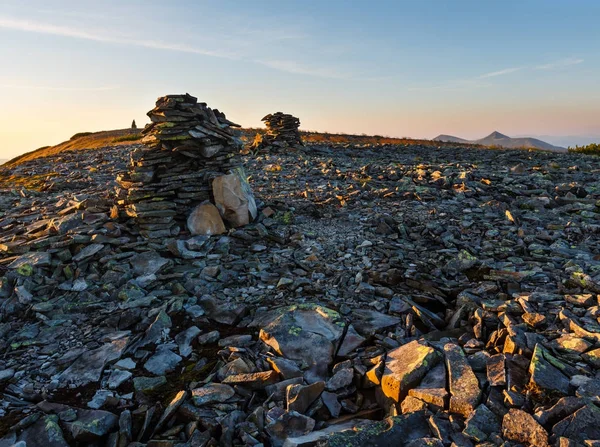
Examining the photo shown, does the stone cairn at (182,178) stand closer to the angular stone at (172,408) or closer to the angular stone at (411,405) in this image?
the angular stone at (172,408)

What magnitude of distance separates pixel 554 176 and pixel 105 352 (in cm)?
1726

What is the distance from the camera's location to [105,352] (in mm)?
5875

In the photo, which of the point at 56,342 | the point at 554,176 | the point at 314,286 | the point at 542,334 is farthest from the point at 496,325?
the point at 554,176

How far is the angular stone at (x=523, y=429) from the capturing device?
3.41 m

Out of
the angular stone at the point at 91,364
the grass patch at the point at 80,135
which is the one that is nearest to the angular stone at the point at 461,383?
the angular stone at the point at 91,364

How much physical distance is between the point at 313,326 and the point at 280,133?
74.7 ft

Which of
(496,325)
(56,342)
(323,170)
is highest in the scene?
(323,170)

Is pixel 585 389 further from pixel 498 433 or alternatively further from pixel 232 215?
pixel 232 215

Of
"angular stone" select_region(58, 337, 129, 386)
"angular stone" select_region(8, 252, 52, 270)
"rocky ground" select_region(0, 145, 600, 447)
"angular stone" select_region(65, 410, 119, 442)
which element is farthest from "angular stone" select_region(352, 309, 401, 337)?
"angular stone" select_region(8, 252, 52, 270)

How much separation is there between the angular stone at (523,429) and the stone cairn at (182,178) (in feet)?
25.9

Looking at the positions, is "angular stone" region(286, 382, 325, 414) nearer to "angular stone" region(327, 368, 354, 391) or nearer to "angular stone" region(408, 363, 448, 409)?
"angular stone" region(327, 368, 354, 391)

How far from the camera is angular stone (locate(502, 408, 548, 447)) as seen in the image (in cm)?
341

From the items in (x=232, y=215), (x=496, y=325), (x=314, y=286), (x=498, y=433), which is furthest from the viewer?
(x=232, y=215)

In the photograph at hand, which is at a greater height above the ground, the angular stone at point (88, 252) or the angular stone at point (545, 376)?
the angular stone at point (88, 252)
